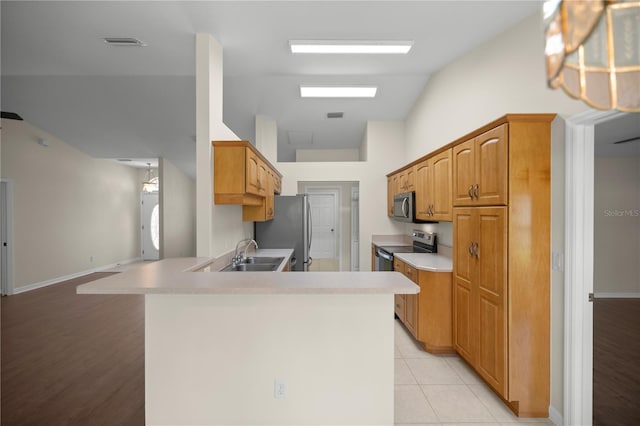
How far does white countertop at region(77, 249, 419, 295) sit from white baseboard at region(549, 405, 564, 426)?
145 centimetres

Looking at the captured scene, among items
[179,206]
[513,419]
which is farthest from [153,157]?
[513,419]

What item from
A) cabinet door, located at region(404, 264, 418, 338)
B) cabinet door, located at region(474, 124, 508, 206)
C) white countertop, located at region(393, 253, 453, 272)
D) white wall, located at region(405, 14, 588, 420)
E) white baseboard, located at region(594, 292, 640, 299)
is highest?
white wall, located at region(405, 14, 588, 420)

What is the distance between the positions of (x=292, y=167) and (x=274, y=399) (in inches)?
162

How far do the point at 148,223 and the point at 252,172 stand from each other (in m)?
7.31

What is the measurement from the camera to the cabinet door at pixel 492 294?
6.86ft

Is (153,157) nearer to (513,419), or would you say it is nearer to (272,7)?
(272,7)

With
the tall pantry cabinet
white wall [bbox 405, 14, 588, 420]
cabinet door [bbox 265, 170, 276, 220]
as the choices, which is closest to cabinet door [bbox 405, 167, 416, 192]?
white wall [bbox 405, 14, 588, 420]

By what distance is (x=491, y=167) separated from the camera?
2.21m

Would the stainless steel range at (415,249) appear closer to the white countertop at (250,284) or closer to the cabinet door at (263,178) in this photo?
the cabinet door at (263,178)

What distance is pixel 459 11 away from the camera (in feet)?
7.95

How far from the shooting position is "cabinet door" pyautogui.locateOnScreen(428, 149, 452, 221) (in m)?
2.93

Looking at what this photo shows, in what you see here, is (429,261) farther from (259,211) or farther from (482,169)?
(259,211)

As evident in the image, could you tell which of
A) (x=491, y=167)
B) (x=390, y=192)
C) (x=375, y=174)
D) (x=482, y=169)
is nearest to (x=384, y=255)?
(x=390, y=192)

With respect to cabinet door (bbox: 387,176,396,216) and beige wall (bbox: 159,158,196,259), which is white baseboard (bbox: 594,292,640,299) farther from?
beige wall (bbox: 159,158,196,259)
